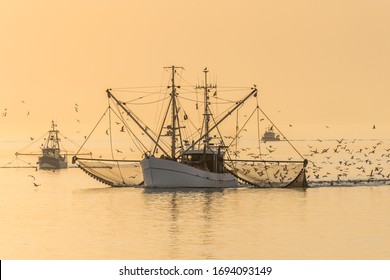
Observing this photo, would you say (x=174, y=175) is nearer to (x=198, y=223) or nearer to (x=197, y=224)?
(x=198, y=223)

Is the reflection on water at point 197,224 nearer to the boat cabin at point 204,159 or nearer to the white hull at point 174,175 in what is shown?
the white hull at point 174,175

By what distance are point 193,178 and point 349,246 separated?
42779 mm

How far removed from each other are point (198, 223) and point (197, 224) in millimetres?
753

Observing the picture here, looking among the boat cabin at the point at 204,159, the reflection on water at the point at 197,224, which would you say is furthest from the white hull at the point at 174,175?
the boat cabin at the point at 204,159

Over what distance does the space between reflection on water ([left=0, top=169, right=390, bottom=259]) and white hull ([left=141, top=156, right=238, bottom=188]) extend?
2.48ft

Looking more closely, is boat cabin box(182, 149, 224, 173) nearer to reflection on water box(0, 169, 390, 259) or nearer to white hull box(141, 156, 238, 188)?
white hull box(141, 156, 238, 188)

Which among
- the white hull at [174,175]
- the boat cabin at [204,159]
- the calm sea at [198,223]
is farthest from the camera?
the boat cabin at [204,159]

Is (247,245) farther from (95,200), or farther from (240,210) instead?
(95,200)

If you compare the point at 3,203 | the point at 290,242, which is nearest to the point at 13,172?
the point at 3,203

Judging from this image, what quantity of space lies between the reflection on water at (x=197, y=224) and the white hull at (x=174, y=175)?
755 mm

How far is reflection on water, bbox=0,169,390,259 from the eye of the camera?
238ft

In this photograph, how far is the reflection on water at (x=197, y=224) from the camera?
238 ft

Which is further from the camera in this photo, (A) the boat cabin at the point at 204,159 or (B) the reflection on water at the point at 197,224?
Result: (A) the boat cabin at the point at 204,159

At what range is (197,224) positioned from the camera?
288 feet
